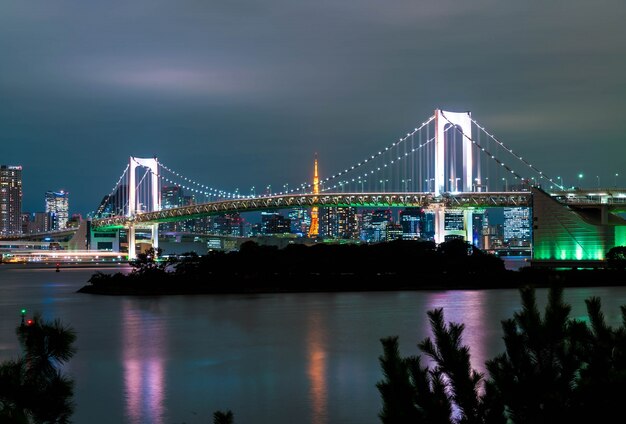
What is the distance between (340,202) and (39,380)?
44694mm

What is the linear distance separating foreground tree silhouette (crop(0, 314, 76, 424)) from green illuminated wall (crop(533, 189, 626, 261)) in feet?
120

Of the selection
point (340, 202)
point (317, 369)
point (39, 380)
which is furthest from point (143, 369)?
point (340, 202)

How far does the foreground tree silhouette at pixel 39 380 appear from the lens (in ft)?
12.2

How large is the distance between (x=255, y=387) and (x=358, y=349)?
14.4 feet

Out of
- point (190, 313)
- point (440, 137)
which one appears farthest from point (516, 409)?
point (440, 137)

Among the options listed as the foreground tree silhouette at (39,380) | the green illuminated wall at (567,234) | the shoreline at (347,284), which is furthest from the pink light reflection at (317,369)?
the green illuminated wall at (567,234)

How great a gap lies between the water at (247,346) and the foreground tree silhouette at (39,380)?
5.86 metres

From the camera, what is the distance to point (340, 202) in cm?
4850

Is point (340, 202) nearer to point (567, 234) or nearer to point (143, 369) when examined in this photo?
point (567, 234)

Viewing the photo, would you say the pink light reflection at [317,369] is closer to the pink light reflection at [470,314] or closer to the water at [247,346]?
the water at [247,346]

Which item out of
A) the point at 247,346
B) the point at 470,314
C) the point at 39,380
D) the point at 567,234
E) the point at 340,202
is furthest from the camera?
the point at 340,202

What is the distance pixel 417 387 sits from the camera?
12.5 feet

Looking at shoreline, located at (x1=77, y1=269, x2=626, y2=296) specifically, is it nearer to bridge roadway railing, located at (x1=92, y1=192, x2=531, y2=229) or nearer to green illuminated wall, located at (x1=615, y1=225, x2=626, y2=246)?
green illuminated wall, located at (x1=615, y1=225, x2=626, y2=246)

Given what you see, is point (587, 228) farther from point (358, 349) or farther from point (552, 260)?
point (358, 349)
